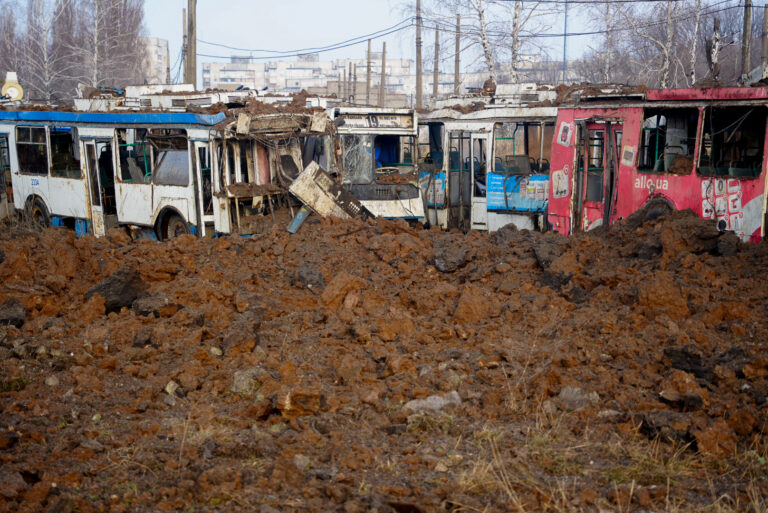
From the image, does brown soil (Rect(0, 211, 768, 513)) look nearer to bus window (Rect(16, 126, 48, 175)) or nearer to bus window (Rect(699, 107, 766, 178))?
bus window (Rect(699, 107, 766, 178))

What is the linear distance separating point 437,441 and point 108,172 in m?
11.8

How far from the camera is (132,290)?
327 inches

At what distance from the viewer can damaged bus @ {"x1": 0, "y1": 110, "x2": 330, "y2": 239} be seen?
12.6m

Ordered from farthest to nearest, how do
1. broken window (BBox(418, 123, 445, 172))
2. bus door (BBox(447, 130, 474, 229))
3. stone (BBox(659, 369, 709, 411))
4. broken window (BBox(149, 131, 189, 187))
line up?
broken window (BBox(418, 123, 445, 172)) → bus door (BBox(447, 130, 474, 229)) → broken window (BBox(149, 131, 189, 187)) → stone (BBox(659, 369, 709, 411))

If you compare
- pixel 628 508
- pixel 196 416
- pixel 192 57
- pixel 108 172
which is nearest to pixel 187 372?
pixel 196 416

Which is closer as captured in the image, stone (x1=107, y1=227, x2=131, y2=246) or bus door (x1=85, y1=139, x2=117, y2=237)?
stone (x1=107, y1=227, x2=131, y2=246)

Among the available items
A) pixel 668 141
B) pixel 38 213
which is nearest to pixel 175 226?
pixel 38 213

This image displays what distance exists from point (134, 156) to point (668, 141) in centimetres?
938

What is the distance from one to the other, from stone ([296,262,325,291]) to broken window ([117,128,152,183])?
18.8 ft

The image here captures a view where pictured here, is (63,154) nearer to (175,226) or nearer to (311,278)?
(175,226)

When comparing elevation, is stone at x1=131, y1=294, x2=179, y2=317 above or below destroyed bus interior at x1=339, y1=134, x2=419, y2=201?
below

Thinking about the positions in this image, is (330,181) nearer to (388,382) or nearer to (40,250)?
(40,250)

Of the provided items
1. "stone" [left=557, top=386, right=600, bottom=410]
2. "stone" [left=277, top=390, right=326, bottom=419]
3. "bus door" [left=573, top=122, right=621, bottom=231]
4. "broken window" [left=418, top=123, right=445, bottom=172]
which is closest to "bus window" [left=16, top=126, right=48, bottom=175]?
"broken window" [left=418, top=123, right=445, bottom=172]

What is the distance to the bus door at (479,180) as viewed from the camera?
14.9 meters
